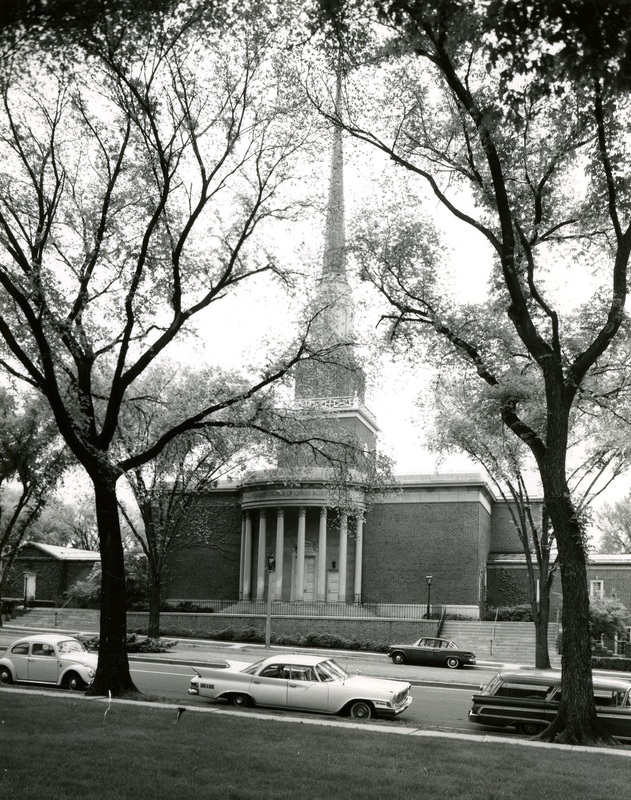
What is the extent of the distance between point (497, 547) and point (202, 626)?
19.5 meters

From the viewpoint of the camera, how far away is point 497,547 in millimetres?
50438

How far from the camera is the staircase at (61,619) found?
138 ft

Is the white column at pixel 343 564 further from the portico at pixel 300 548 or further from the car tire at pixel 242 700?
the car tire at pixel 242 700

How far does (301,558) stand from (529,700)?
28.1 m

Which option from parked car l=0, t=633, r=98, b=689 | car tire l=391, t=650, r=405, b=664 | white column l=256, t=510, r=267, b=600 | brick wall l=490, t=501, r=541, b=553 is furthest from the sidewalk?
brick wall l=490, t=501, r=541, b=553

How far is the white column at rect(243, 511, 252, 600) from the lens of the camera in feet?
149

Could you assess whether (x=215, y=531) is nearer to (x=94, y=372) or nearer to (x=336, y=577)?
(x=336, y=577)

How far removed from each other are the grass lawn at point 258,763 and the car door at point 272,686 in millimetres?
2919

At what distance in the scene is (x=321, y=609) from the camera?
133 feet

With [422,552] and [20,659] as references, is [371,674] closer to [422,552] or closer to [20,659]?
[20,659]

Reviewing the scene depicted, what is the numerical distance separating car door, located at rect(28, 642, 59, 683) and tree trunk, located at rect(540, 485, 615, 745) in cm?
1102

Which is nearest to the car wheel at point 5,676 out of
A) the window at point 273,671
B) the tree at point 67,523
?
the window at point 273,671

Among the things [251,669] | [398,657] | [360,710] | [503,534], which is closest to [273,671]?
[251,669]

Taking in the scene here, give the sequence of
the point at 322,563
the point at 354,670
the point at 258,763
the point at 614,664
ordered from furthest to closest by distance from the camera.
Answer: the point at 322,563 → the point at 614,664 → the point at 354,670 → the point at 258,763
